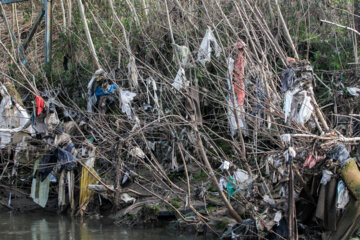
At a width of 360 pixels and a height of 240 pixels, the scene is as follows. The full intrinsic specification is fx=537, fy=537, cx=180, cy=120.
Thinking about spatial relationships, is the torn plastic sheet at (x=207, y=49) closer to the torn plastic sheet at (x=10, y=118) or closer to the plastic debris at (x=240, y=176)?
the plastic debris at (x=240, y=176)

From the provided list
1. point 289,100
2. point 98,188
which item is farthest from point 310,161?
point 98,188

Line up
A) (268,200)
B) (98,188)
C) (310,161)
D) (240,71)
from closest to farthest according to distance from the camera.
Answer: (310,161) < (268,200) < (240,71) < (98,188)

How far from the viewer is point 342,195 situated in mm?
6262

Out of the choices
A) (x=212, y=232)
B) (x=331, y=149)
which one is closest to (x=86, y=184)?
(x=212, y=232)

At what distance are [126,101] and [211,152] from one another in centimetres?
183

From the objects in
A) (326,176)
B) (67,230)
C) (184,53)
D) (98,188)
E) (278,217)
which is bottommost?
(67,230)

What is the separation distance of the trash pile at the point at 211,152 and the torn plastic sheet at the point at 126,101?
2 cm

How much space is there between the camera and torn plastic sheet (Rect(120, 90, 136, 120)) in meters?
9.38

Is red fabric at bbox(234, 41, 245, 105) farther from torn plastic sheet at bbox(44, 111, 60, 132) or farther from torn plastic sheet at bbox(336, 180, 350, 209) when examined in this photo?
torn plastic sheet at bbox(44, 111, 60, 132)

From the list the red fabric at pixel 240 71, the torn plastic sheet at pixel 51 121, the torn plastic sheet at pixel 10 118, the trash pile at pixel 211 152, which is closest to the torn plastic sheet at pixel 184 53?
the trash pile at pixel 211 152

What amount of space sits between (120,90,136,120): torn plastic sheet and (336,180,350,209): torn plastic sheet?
423cm

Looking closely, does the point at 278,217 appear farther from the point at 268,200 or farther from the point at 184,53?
the point at 184,53

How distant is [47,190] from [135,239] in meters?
2.63

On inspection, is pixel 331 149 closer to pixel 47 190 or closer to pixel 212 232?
pixel 212 232
